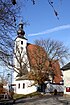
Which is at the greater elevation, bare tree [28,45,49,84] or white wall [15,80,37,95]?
bare tree [28,45,49,84]

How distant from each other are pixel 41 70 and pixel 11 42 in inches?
1498

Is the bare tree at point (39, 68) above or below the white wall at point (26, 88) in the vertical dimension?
above

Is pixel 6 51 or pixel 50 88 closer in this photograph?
pixel 6 51

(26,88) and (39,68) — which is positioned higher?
(39,68)

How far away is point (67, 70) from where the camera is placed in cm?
4103

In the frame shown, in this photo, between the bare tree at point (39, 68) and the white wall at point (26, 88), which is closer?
the bare tree at point (39, 68)

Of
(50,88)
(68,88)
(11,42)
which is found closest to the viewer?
(11,42)

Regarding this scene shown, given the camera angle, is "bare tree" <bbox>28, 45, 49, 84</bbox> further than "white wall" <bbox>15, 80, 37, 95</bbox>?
No

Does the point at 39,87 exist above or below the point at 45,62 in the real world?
below

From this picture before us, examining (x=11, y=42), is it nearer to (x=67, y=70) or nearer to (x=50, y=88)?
(x=67, y=70)

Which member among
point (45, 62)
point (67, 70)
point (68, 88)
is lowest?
point (68, 88)

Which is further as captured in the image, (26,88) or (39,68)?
(26,88)

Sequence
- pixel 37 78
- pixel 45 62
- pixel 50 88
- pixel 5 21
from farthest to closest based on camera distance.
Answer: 1. pixel 50 88
2. pixel 45 62
3. pixel 37 78
4. pixel 5 21

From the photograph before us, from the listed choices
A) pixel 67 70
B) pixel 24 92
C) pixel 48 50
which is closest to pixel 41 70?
pixel 48 50
